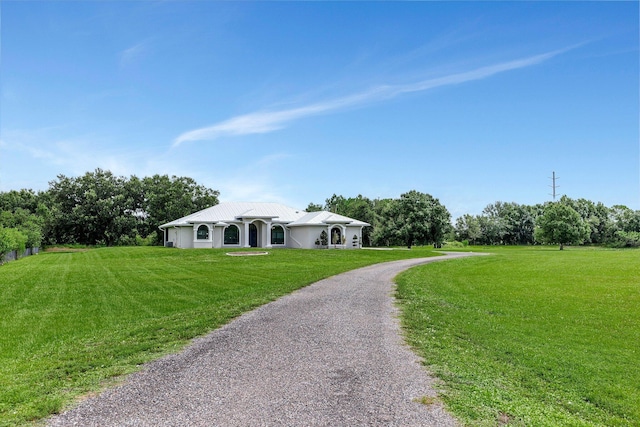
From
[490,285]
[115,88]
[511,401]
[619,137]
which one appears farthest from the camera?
[619,137]

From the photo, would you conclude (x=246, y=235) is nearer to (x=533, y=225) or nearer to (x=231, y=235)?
(x=231, y=235)

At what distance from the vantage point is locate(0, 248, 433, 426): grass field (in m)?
4.84

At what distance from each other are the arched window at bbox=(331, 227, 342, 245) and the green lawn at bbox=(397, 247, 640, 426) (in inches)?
870

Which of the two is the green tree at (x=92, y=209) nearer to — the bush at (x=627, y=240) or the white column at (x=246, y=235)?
the white column at (x=246, y=235)

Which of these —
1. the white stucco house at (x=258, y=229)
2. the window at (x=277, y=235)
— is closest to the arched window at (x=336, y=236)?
the white stucco house at (x=258, y=229)

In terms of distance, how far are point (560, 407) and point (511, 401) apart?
571 mm

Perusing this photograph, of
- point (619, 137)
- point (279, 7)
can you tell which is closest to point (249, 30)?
point (279, 7)

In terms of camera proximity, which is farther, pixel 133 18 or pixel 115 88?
pixel 115 88

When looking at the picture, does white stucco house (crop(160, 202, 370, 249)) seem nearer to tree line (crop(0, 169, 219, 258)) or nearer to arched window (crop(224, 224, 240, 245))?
arched window (crop(224, 224, 240, 245))

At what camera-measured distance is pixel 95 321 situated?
28.2ft

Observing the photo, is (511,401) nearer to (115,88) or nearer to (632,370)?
(632,370)

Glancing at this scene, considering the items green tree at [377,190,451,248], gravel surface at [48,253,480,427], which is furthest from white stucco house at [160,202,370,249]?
gravel surface at [48,253,480,427]

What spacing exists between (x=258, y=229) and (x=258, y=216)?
270cm

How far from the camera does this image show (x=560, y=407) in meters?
4.46
